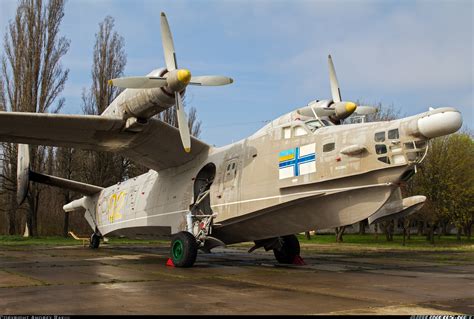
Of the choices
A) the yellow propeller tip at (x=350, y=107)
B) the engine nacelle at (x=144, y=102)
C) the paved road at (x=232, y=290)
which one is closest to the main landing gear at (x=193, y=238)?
the paved road at (x=232, y=290)

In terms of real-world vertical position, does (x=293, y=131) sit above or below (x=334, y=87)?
below

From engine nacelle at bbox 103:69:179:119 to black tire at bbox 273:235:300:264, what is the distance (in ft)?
19.9

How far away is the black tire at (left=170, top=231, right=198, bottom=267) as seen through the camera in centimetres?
1402

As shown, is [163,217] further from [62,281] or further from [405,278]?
[405,278]

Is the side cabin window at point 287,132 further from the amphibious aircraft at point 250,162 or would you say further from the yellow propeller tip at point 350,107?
the yellow propeller tip at point 350,107

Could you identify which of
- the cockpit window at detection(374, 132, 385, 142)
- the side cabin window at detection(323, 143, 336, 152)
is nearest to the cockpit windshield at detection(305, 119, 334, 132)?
the side cabin window at detection(323, 143, 336, 152)

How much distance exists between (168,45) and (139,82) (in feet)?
5.57

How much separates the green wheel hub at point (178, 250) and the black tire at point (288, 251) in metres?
3.48

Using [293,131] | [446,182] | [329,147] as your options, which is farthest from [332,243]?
[329,147]

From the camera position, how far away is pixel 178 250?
14.5m

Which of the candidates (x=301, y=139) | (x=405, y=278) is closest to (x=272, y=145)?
(x=301, y=139)

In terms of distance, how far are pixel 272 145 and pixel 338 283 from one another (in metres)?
4.78

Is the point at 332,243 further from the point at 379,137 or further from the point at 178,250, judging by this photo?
the point at 379,137

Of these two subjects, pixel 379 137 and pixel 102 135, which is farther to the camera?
pixel 102 135
